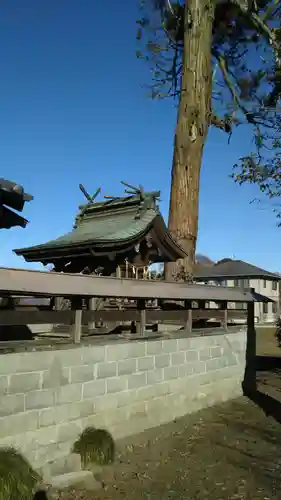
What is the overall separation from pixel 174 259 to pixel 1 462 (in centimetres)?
666

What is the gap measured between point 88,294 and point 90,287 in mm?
115

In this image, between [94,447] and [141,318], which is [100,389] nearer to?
[94,447]

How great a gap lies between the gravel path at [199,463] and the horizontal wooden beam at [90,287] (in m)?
2.10

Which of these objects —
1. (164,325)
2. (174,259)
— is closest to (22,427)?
(164,325)

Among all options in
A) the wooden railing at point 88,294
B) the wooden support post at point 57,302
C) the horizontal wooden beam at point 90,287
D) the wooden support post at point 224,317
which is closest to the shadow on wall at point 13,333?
the wooden railing at point 88,294

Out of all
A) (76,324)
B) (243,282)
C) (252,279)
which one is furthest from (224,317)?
(243,282)

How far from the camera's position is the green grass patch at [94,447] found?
5.42 meters

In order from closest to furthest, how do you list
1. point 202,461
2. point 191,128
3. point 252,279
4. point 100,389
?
point 202,461 < point 100,389 < point 191,128 < point 252,279

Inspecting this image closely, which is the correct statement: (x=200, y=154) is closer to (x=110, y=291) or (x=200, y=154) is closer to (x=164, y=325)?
(x=164, y=325)

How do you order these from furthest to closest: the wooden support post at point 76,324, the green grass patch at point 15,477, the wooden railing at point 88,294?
the wooden support post at point 76,324 → the wooden railing at point 88,294 → the green grass patch at point 15,477

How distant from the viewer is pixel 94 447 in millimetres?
5535

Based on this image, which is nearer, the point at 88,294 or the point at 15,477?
the point at 15,477

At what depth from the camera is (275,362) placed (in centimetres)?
1723

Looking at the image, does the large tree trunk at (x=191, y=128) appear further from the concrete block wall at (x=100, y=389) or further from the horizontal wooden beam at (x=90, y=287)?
the concrete block wall at (x=100, y=389)
